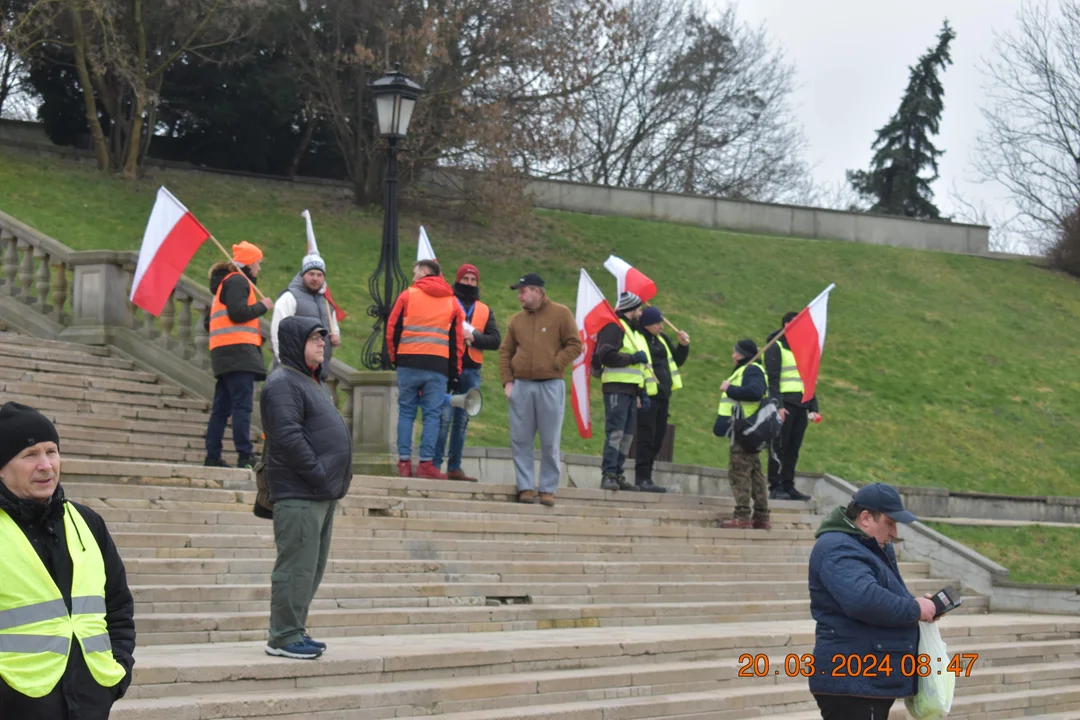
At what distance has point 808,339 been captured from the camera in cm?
1465

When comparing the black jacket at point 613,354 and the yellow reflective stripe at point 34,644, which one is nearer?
the yellow reflective stripe at point 34,644

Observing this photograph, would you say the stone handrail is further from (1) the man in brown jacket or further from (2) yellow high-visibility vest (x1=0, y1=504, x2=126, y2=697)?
(2) yellow high-visibility vest (x1=0, y1=504, x2=126, y2=697)

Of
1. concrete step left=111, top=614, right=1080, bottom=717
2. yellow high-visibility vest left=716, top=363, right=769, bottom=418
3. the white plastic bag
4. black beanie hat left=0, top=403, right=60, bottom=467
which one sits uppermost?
yellow high-visibility vest left=716, top=363, right=769, bottom=418

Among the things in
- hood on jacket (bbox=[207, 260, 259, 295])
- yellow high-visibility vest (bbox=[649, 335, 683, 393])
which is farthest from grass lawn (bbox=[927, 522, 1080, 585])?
hood on jacket (bbox=[207, 260, 259, 295])

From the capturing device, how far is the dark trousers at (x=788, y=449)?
15.2 meters

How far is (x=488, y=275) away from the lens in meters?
25.1

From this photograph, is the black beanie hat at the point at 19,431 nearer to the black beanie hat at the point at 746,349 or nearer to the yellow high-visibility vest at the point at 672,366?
the black beanie hat at the point at 746,349

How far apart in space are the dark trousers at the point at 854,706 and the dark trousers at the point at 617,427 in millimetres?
7867

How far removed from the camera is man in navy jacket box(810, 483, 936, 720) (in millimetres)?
5887

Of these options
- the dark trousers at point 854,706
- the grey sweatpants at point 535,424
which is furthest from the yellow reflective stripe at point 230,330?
the dark trousers at point 854,706

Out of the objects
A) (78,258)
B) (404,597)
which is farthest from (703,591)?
(78,258)

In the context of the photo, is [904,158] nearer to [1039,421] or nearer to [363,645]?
[1039,421]

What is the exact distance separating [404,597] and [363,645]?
5.14ft

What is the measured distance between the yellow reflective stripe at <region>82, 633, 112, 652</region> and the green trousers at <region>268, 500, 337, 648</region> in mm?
2658
